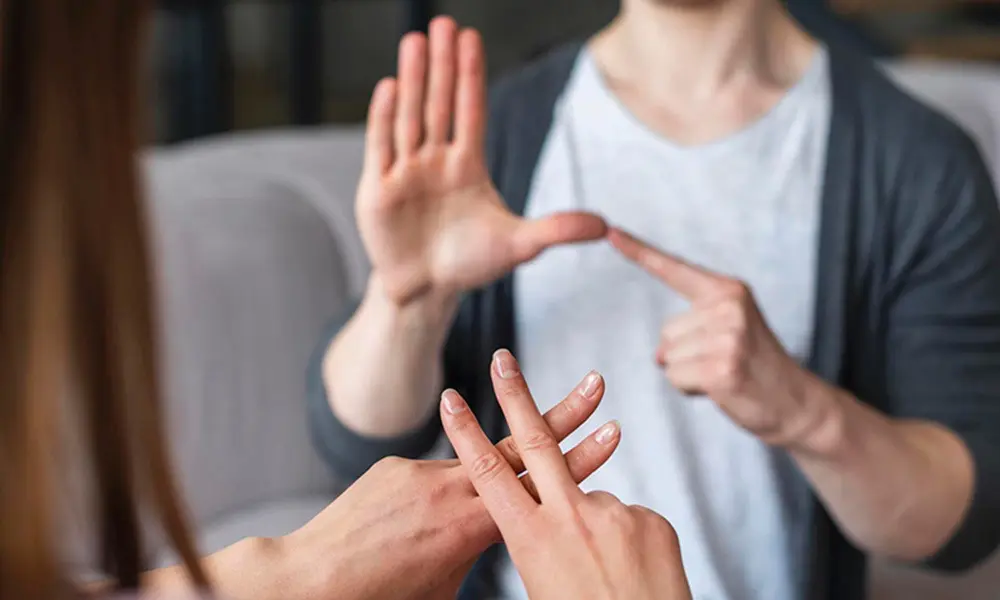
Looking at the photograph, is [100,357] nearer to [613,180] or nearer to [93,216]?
[93,216]

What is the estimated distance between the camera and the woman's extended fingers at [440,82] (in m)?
0.42

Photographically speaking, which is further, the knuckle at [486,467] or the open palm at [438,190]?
the open palm at [438,190]

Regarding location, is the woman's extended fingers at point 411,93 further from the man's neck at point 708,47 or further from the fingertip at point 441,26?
the man's neck at point 708,47

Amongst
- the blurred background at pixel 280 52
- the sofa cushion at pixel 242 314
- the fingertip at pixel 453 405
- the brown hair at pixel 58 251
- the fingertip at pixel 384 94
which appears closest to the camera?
the brown hair at pixel 58 251

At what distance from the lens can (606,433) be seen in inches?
12.0

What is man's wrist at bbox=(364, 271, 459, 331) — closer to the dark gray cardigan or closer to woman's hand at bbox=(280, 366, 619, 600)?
the dark gray cardigan

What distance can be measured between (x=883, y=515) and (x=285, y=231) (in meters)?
A: 0.49

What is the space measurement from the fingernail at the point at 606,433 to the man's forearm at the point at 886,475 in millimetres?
145

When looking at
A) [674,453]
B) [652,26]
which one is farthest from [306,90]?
[674,453]

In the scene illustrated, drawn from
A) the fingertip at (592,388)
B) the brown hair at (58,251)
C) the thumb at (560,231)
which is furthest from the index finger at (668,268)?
the brown hair at (58,251)

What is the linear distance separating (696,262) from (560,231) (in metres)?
0.09

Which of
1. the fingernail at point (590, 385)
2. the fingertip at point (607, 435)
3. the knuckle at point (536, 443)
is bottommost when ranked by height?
the fingertip at point (607, 435)

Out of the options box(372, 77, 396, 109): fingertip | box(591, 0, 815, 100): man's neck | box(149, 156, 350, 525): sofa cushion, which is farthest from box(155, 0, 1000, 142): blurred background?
box(372, 77, 396, 109): fingertip

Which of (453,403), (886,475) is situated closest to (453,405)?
(453,403)
